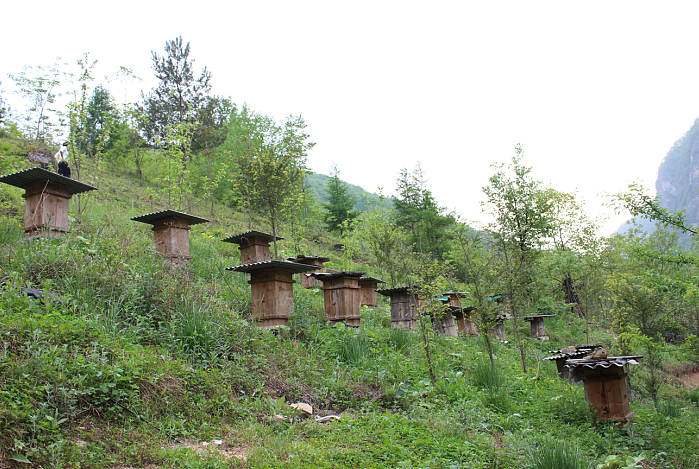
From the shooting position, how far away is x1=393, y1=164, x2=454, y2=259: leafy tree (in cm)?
2642

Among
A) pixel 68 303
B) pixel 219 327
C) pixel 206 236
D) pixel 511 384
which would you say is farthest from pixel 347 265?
pixel 68 303

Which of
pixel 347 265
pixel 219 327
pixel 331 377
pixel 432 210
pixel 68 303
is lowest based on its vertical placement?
pixel 331 377

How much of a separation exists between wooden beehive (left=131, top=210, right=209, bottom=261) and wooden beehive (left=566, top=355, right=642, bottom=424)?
7220mm

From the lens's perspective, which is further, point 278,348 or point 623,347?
point 623,347

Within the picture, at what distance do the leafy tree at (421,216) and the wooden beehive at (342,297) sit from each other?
1587cm

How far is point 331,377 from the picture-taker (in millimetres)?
6492

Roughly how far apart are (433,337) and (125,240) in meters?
7.34

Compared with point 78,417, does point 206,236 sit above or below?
above

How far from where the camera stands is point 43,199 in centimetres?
748

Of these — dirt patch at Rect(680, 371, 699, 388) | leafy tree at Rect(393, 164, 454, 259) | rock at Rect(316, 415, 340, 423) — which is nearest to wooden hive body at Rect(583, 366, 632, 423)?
rock at Rect(316, 415, 340, 423)

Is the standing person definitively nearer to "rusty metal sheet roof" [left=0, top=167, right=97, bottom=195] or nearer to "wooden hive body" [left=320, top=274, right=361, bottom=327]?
"rusty metal sheet roof" [left=0, top=167, right=97, bottom=195]

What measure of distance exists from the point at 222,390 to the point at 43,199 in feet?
17.2

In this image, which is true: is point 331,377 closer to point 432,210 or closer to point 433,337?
point 433,337

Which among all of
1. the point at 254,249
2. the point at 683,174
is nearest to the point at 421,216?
the point at 254,249
